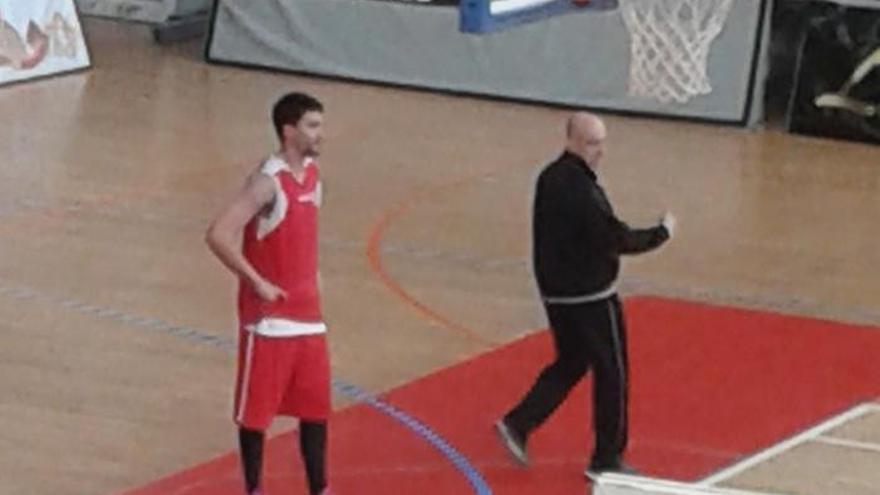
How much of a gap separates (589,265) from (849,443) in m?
1.71

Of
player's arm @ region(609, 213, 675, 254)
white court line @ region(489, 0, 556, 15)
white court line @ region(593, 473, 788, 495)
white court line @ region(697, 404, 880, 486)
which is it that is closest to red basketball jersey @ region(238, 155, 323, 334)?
player's arm @ region(609, 213, 675, 254)

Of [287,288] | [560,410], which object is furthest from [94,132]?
[287,288]

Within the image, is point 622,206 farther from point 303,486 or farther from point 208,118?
point 303,486

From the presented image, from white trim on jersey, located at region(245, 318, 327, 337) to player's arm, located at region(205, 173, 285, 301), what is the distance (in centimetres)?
12

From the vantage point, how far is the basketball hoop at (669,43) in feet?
52.5

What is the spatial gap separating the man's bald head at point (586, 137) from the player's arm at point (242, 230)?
1.40 m

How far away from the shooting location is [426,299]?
11.6 metres

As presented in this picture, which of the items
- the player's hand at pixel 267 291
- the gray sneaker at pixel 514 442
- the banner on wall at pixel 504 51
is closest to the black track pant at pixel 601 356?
the gray sneaker at pixel 514 442

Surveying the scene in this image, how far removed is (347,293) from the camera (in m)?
11.8

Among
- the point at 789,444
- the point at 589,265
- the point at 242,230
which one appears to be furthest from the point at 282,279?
the point at 789,444

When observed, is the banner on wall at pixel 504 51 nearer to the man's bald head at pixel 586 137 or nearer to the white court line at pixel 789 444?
the white court line at pixel 789 444

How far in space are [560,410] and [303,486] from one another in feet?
5.46

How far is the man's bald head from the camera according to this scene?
8125 millimetres

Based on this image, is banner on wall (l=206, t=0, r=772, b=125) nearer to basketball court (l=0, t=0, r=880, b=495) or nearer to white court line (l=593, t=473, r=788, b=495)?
basketball court (l=0, t=0, r=880, b=495)
